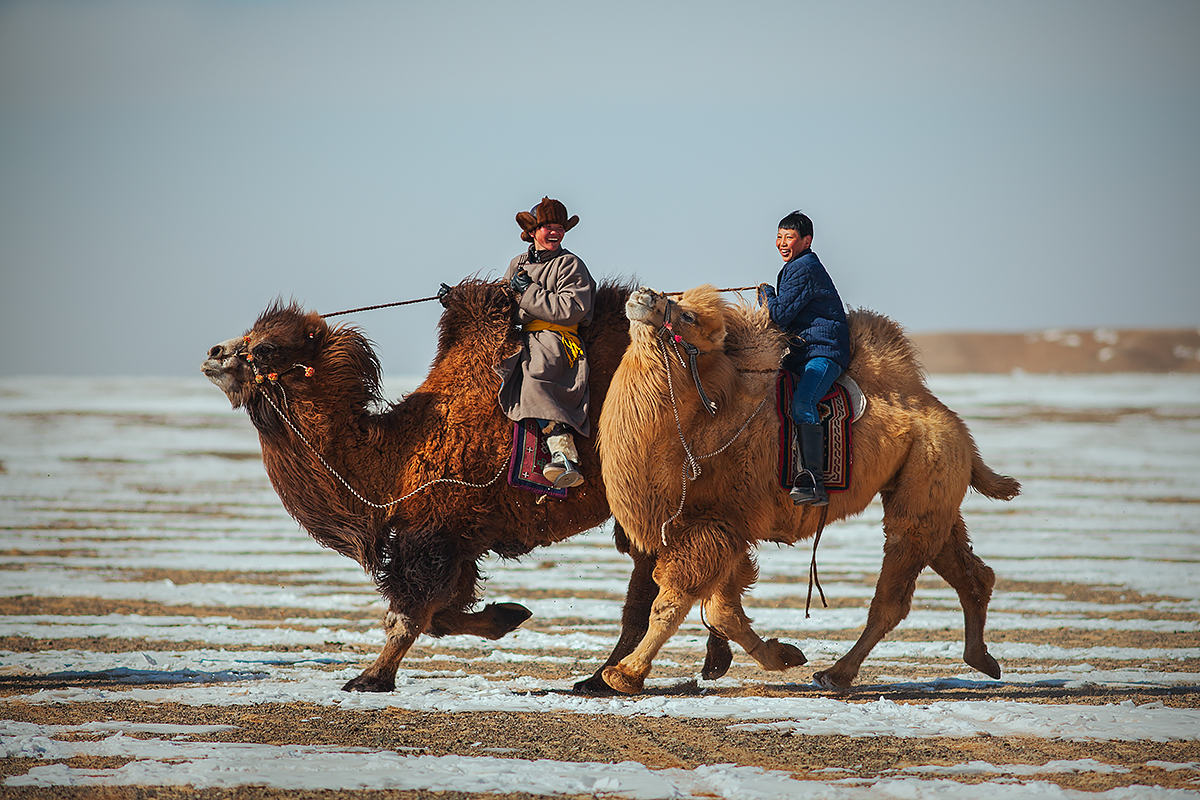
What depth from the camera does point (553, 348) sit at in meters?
6.49

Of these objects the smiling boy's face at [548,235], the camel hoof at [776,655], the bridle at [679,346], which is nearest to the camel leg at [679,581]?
the camel hoof at [776,655]

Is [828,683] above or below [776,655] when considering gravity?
below

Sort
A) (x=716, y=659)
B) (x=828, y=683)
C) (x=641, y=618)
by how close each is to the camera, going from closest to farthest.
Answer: (x=828, y=683) < (x=641, y=618) < (x=716, y=659)

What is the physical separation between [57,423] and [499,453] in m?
33.7

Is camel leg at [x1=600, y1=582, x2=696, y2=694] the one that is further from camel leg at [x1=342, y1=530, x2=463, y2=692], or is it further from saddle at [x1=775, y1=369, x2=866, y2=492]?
camel leg at [x1=342, y1=530, x2=463, y2=692]

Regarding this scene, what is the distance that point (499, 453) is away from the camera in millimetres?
6512

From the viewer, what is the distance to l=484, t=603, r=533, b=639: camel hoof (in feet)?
23.3

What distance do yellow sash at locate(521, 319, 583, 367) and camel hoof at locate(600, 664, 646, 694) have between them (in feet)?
5.96

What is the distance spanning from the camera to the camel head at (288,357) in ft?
21.4

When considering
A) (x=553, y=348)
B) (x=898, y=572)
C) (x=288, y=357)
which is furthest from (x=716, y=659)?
(x=288, y=357)

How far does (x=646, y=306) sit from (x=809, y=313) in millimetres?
1187

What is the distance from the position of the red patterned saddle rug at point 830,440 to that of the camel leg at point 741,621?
0.60 m

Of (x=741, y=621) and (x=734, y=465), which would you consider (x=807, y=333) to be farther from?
(x=741, y=621)

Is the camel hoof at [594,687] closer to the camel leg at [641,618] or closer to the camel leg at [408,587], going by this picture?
the camel leg at [641,618]
